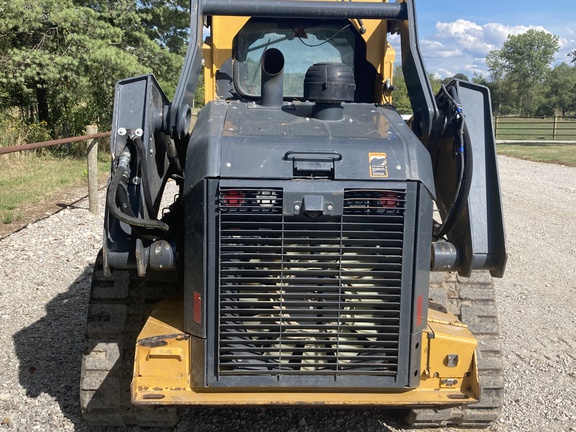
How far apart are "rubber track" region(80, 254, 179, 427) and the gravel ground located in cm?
20

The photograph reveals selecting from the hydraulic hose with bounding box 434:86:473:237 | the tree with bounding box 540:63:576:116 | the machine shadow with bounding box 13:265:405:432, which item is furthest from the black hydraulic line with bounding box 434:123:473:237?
the tree with bounding box 540:63:576:116

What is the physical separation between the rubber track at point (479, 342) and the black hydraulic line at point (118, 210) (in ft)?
5.87

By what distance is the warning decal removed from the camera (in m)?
2.86

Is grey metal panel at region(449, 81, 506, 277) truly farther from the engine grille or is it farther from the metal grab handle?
the metal grab handle

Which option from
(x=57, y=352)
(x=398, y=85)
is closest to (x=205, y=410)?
(x=57, y=352)

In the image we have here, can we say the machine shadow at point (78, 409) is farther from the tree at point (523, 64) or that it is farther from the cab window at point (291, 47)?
the tree at point (523, 64)

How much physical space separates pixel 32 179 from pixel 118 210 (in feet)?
32.8

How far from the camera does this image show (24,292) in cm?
599

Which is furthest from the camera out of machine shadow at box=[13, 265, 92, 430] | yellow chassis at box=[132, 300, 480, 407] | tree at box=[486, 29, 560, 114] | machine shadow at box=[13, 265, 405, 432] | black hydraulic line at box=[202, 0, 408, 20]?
tree at box=[486, 29, 560, 114]

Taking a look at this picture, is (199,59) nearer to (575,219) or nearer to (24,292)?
(24,292)

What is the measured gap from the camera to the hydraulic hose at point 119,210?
304 cm

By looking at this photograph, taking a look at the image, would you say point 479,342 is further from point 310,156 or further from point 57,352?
point 57,352

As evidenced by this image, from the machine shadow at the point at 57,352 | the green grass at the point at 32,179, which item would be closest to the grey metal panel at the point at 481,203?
the machine shadow at the point at 57,352

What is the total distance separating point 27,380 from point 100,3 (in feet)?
46.3
